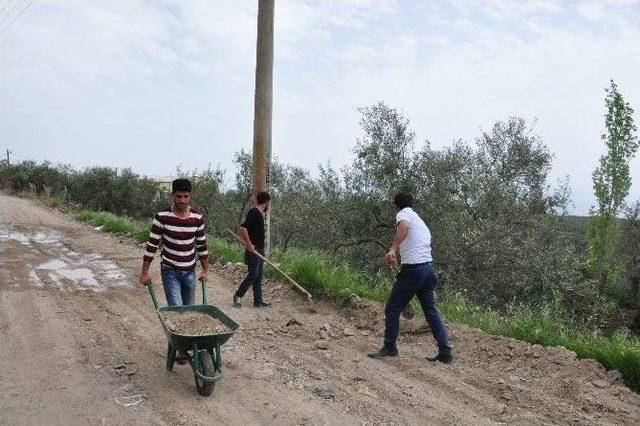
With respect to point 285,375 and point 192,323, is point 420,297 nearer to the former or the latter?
point 285,375

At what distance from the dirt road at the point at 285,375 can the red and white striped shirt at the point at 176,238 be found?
112 centimetres

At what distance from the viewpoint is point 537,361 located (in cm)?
592

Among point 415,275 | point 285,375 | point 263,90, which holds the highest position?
point 263,90

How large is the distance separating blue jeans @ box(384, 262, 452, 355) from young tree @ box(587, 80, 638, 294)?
19.3 m

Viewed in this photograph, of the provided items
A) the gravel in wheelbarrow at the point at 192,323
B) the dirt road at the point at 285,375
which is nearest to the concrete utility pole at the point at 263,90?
the dirt road at the point at 285,375

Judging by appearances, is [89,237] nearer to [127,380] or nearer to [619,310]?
[127,380]

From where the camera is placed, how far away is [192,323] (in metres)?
5.10

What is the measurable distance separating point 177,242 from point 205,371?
1.41 m

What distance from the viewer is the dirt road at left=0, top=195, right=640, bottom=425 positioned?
4664 mm

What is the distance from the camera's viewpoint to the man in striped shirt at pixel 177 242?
5.50 meters

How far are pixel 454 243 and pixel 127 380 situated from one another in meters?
8.74

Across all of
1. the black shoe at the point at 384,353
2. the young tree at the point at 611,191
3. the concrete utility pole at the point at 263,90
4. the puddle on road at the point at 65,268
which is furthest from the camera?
the young tree at the point at 611,191

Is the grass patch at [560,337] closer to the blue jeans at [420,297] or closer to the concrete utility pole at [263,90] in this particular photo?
the blue jeans at [420,297]

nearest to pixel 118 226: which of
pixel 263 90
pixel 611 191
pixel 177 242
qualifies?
pixel 263 90
